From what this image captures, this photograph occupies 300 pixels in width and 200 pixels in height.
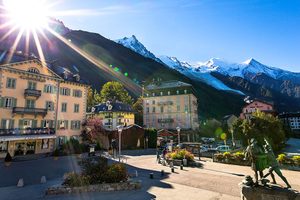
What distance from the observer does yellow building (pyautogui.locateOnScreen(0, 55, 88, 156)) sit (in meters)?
32.0

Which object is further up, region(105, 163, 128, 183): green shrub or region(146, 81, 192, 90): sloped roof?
region(146, 81, 192, 90): sloped roof

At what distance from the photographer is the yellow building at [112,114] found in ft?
180

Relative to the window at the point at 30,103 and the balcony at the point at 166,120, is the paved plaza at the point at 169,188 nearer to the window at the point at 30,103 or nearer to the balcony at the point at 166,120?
the window at the point at 30,103

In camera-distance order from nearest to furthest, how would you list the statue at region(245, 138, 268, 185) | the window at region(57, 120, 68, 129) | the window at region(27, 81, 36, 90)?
the statue at region(245, 138, 268, 185) < the window at region(27, 81, 36, 90) < the window at region(57, 120, 68, 129)

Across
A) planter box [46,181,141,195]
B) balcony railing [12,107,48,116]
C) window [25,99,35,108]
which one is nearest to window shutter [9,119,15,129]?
balcony railing [12,107,48,116]

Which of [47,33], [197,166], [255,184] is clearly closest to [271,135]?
[197,166]

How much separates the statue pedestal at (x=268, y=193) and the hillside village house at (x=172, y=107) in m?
54.3

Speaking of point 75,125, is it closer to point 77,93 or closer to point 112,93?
point 77,93

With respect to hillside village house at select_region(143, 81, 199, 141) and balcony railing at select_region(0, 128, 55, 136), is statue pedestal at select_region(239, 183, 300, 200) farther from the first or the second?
hillside village house at select_region(143, 81, 199, 141)

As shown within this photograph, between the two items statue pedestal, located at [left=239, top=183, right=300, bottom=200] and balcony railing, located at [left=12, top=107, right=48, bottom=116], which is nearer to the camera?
statue pedestal, located at [left=239, top=183, right=300, bottom=200]

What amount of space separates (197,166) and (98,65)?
153m

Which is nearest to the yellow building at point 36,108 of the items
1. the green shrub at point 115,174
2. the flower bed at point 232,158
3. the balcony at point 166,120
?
the green shrub at point 115,174

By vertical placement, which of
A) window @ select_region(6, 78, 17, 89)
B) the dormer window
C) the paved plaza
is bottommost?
the paved plaza

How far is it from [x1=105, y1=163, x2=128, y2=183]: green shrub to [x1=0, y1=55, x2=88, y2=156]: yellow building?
919 inches
